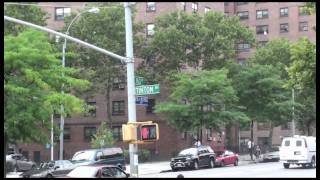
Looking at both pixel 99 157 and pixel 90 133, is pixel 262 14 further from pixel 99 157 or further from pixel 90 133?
pixel 99 157

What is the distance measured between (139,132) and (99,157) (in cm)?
1676

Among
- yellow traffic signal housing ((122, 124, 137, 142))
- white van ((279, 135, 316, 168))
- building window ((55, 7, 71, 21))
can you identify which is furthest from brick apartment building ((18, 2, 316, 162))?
→ yellow traffic signal housing ((122, 124, 137, 142))

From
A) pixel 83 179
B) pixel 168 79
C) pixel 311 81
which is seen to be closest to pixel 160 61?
pixel 168 79

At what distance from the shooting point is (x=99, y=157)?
111 ft

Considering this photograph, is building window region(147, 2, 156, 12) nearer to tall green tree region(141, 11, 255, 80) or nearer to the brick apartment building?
the brick apartment building

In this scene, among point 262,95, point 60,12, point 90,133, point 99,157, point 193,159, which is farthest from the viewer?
point 60,12

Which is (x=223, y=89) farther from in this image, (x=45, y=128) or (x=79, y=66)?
(x=45, y=128)

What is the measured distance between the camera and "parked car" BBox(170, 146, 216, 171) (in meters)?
39.1

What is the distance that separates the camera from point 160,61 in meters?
55.2

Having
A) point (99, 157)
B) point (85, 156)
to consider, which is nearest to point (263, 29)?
point (99, 157)

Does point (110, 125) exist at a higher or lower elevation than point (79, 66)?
lower

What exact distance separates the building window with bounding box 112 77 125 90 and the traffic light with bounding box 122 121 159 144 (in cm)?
3866

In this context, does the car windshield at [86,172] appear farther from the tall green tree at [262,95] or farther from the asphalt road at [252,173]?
the tall green tree at [262,95]

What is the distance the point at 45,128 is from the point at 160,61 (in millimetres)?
32032
